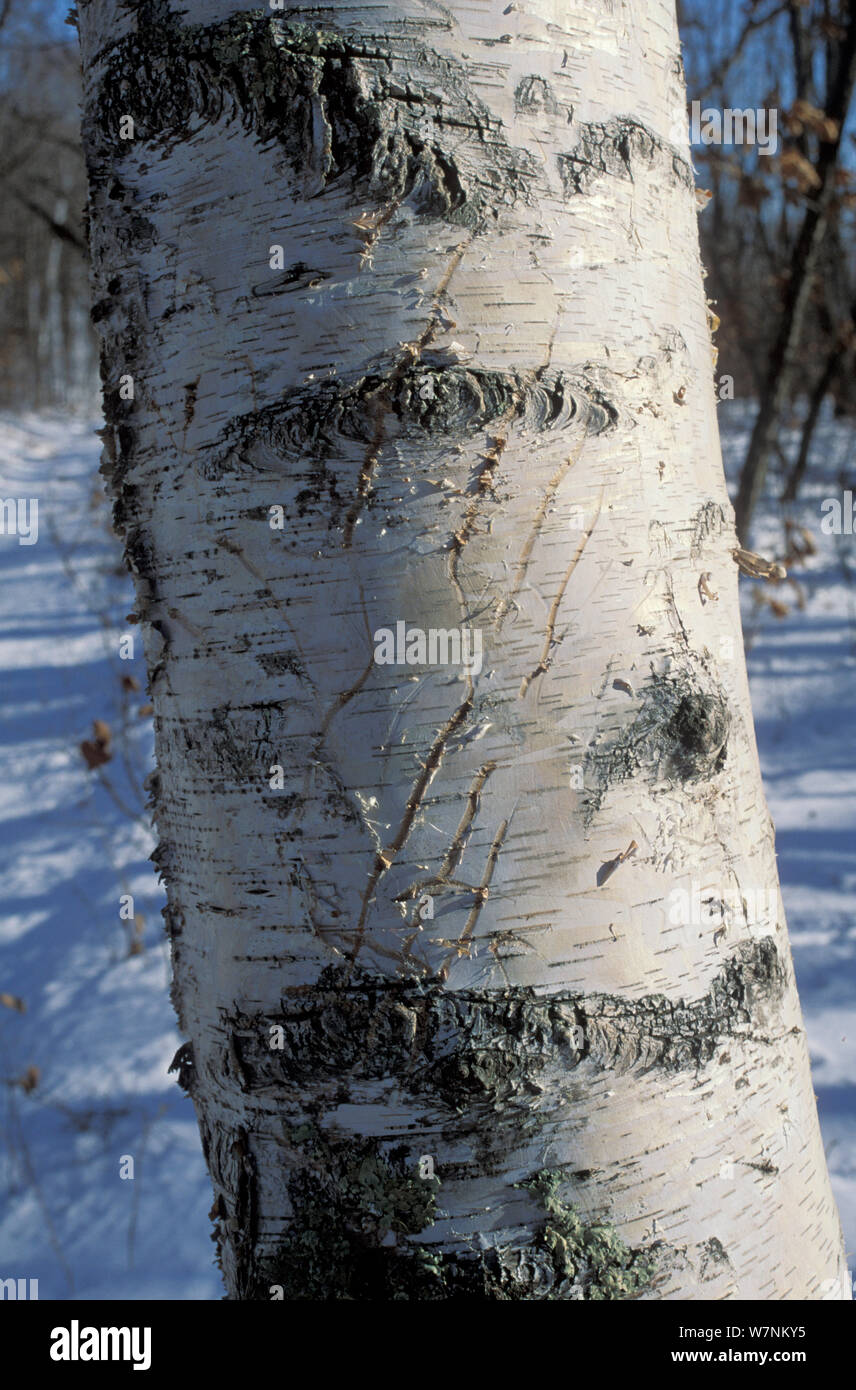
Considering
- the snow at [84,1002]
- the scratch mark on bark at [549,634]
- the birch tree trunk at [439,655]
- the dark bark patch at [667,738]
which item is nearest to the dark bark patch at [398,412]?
the birch tree trunk at [439,655]

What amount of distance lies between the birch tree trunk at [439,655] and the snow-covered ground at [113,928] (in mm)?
1626

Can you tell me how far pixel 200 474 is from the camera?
0.78 m

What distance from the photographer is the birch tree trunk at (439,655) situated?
2.38ft

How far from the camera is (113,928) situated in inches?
138

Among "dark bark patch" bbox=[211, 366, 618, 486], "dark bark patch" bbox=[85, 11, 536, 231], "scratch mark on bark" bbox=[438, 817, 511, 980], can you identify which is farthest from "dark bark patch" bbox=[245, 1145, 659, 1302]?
"dark bark patch" bbox=[85, 11, 536, 231]

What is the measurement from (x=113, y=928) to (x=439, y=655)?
10.5ft

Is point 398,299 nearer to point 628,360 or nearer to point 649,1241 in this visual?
point 628,360

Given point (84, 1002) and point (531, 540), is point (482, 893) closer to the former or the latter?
point (531, 540)

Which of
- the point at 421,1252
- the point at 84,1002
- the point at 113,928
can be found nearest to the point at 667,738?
the point at 421,1252

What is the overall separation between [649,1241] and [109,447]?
2.90 feet

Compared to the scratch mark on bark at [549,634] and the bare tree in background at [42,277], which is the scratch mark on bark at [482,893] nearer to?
the scratch mark on bark at [549,634]

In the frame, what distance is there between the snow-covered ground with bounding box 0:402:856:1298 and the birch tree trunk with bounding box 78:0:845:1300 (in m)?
1.63

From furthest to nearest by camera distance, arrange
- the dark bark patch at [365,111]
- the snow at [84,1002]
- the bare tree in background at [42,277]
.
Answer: the bare tree in background at [42,277] < the snow at [84,1002] < the dark bark patch at [365,111]
